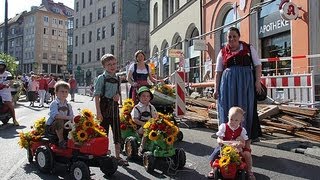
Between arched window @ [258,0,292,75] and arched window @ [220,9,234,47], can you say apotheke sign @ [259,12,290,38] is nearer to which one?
arched window @ [258,0,292,75]

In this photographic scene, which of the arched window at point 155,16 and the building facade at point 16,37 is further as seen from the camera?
the building facade at point 16,37

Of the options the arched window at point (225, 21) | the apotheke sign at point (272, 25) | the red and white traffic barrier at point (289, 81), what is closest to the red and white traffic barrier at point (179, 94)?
the red and white traffic barrier at point (289, 81)

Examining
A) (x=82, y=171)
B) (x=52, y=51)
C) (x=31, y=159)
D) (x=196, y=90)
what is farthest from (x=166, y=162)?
(x=52, y=51)

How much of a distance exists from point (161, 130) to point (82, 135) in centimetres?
112

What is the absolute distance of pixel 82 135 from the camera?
5.20m

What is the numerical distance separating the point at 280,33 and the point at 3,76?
10.7m

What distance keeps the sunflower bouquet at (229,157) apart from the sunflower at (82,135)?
1.77m

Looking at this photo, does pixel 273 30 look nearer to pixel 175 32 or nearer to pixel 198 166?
pixel 198 166

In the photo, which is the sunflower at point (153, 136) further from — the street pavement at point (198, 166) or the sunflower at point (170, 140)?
the street pavement at point (198, 166)

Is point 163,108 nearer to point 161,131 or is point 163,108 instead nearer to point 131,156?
point 131,156

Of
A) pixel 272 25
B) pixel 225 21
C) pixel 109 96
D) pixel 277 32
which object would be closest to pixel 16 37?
pixel 225 21

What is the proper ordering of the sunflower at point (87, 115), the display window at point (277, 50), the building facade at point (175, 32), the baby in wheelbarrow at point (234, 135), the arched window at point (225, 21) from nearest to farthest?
the baby in wheelbarrow at point (234, 135) → the sunflower at point (87, 115) → the display window at point (277, 50) → the arched window at point (225, 21) → the building facade at point (175, 32)

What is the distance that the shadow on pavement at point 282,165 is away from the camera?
549 centimetres

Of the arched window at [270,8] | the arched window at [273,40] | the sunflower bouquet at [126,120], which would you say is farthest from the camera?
the arched window at [270,8]
